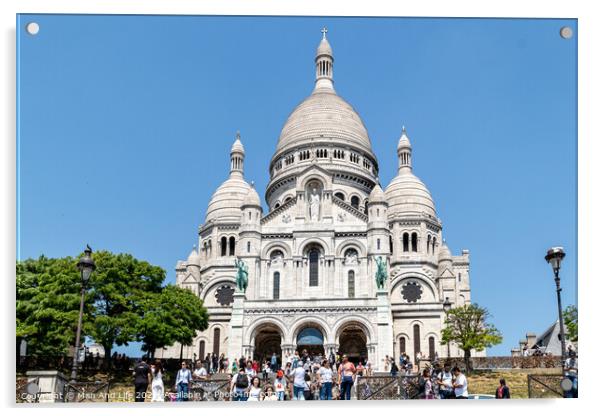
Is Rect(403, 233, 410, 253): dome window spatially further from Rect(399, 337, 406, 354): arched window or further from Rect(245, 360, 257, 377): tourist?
Rect(245, 360, 257, 377): tourist

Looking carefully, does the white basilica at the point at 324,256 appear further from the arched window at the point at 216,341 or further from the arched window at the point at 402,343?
the arched window at the point at 402,343

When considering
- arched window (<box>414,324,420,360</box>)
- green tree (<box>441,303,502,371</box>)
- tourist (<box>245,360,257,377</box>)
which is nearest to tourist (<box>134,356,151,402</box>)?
tourist (<box>245,360,257,377</box>)

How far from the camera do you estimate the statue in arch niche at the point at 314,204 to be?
6147cm

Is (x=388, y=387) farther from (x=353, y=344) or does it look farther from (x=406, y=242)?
(x=406, y=242)

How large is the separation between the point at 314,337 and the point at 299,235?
8.41 metres

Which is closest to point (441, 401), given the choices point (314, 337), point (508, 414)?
point (508, 414)

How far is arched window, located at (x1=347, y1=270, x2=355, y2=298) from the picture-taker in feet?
191

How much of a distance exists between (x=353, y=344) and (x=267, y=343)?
6.10 metres

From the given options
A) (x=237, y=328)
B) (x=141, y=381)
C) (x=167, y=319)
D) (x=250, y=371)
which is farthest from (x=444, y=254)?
(x=141, y=381)

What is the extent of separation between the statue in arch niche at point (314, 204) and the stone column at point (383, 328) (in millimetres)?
9233

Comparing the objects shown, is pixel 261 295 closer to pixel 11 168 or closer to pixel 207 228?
pixel 207 228

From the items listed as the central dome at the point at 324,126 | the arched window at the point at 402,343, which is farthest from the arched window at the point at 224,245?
the arched window at the point at 402,343

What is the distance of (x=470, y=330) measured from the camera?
48625mm

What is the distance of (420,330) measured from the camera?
62094 mm
